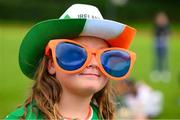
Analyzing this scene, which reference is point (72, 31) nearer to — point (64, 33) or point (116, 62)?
point (64, 33)

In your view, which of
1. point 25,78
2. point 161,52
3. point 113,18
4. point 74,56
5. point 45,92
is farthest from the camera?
point 113,18

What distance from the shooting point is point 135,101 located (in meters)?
9.34

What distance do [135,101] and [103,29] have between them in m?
6.30

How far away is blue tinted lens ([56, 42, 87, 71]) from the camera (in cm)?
308

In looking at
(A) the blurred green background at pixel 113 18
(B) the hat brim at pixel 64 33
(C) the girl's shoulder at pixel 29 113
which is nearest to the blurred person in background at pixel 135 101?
(A) the blurred green background at pixel 113 18

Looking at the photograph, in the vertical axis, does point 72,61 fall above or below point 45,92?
above

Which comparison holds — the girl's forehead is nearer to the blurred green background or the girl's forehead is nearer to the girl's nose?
the girl's nose

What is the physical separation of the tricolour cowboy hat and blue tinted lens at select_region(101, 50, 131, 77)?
0.08m

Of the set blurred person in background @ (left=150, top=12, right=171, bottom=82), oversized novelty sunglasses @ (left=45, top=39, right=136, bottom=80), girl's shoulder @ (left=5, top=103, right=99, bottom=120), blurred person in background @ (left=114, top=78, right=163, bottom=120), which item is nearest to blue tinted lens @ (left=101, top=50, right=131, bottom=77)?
oversized novelty sunglasses @ (left=45, top=39, right=136, bottom=80)

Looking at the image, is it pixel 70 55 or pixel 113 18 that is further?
pixel 113 18

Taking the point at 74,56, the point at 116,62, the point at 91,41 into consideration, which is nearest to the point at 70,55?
the point at 74,56

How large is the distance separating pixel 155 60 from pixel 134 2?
26.0 m

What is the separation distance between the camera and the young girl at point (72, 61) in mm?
3088

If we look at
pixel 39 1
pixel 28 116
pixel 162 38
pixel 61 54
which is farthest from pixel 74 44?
pixel 39 1
